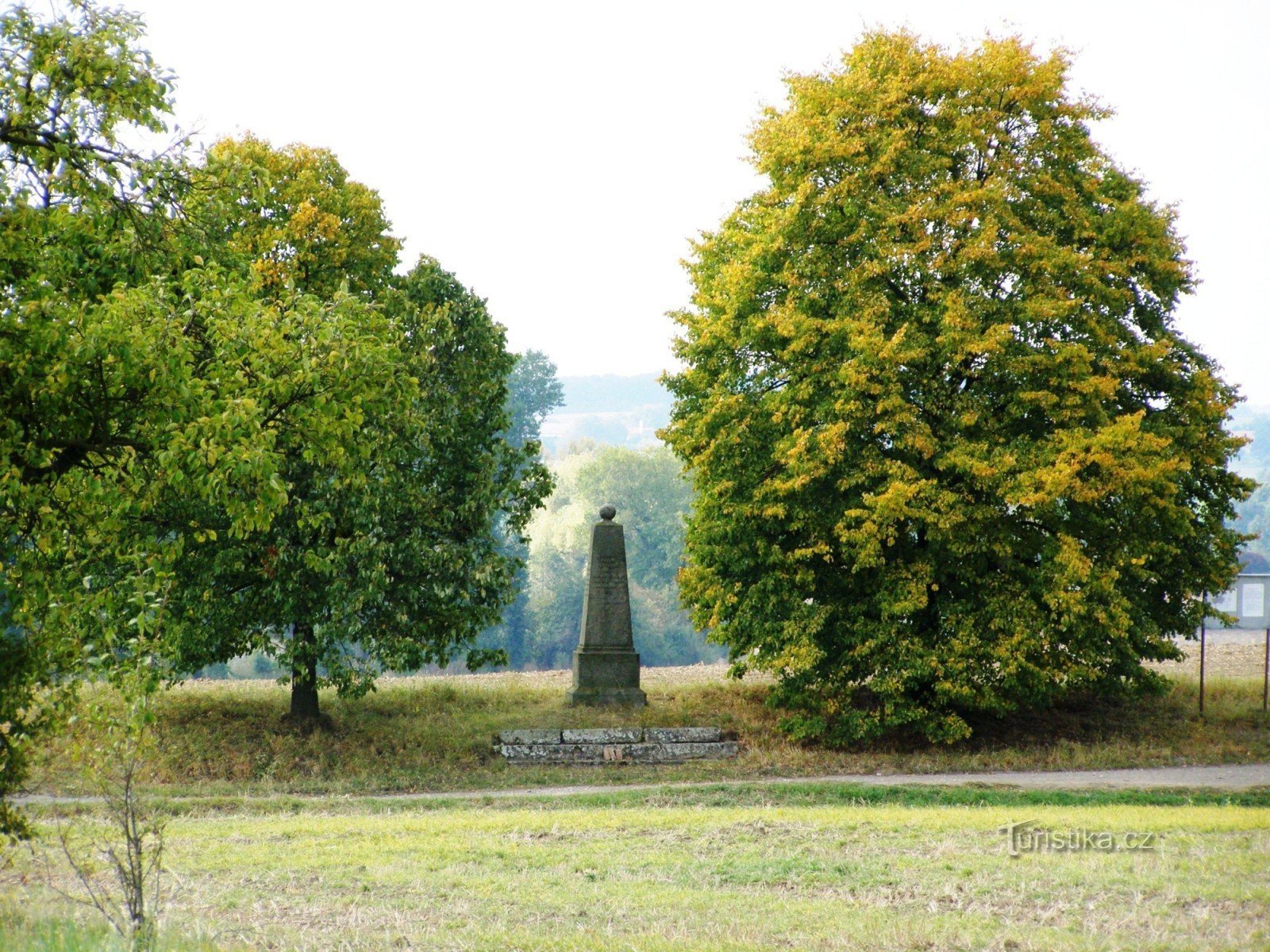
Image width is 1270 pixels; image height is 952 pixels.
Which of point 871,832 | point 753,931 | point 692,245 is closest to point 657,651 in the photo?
point 692,245

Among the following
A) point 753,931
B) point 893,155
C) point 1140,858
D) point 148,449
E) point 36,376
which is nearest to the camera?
point 753,931

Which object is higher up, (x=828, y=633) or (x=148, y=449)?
(x=148, y=449)

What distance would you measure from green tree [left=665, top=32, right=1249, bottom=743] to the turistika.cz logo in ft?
23.9

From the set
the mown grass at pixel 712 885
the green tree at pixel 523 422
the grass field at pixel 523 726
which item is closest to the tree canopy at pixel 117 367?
the mown grass at pixel 712 885

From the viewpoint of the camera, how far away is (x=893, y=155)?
18.6 m

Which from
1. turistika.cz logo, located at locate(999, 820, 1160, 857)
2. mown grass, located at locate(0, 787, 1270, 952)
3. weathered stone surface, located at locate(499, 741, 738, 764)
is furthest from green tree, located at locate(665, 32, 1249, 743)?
turistika.cz logo, located at locate(999, 820, 1160, 857)

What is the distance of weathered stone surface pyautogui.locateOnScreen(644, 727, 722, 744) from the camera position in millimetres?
19781

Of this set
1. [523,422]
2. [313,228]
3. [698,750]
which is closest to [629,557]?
[523,422]

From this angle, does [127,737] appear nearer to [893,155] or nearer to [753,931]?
→ [753,931]

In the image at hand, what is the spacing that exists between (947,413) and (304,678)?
Answer: 11.1 meters

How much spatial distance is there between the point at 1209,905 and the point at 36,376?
8302mm

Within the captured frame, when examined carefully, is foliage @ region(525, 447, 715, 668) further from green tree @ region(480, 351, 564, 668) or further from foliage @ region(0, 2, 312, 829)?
foliage @ region(0, 2, 312, 829)

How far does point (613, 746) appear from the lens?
19.6m

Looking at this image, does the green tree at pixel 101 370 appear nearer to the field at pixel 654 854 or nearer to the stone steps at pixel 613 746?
the field at pixel 654 854
